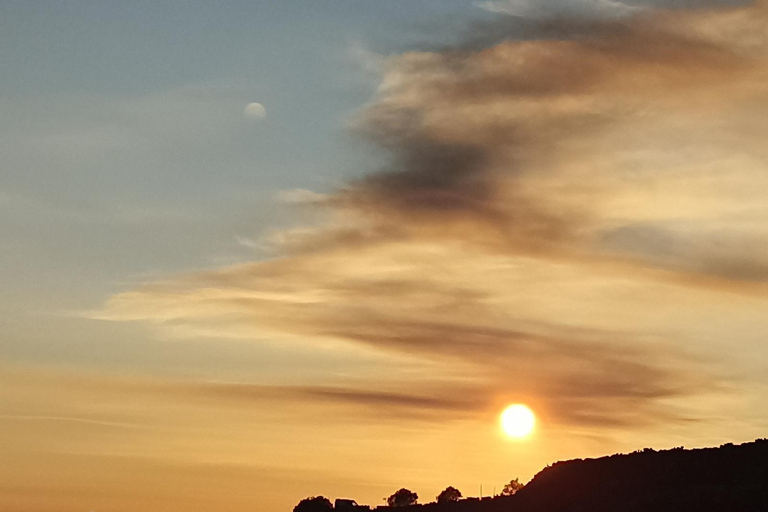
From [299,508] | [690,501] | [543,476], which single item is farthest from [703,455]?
[299,508]

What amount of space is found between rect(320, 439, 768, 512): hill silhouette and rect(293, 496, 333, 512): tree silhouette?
4869 centimetres

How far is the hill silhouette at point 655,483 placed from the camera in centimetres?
7675

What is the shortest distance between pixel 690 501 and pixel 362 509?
65.8 metres

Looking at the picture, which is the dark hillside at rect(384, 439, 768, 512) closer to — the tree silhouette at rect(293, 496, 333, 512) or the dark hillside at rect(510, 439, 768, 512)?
the dark hillside at rect(510, 439, 768, 512)

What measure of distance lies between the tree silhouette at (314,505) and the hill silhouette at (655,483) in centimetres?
4869

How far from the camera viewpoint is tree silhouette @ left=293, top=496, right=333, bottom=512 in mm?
151750

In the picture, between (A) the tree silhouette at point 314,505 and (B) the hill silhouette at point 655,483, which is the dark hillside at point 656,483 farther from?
(A) the tree silhouette at point 314,505

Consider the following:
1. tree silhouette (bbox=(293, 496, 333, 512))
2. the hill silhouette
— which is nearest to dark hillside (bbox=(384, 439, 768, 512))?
the hill silhouette

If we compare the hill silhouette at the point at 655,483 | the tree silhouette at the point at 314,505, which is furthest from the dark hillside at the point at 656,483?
the tree silhouette at the point at 314,505

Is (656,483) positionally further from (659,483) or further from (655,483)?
(659,483)

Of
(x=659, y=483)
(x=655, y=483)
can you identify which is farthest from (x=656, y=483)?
(x=659, y=483)

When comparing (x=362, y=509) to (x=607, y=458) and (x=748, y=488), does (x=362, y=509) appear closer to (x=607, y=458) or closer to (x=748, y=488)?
(x=607, y=458)

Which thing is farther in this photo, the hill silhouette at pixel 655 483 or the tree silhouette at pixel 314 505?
the tree silhouette at pixel 314 505

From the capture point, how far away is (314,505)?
156750 millimetres
